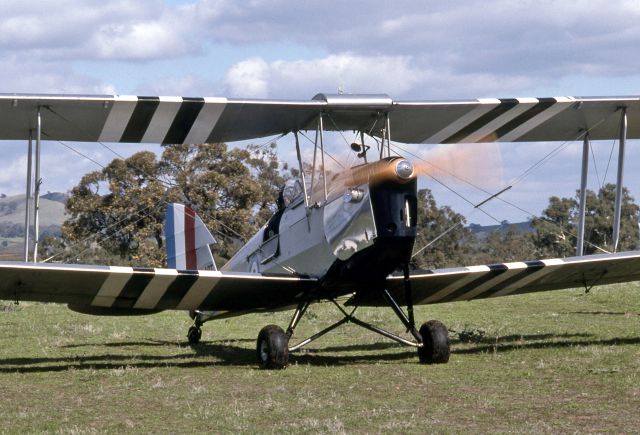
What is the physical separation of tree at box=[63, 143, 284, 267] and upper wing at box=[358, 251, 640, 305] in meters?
21.7

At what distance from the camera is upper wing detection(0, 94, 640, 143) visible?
Answer: 10797 millimetres

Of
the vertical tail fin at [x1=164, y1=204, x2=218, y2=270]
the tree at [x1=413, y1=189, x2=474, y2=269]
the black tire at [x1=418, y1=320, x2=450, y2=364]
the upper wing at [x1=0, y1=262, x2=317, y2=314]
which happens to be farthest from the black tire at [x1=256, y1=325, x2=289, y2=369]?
the tree at [x1=413, y1=189, x2=474, y2=269]

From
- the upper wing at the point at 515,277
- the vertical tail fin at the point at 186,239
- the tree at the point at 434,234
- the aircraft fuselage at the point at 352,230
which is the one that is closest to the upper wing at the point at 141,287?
the aircraft fuselage at the point at 352,230

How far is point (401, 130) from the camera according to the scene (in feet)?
41.0

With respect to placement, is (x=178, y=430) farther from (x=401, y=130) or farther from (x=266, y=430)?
(x=401, y=130)

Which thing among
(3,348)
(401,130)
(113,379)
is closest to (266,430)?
(113,379)

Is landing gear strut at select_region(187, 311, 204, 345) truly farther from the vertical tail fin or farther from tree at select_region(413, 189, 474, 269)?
tree at select_region(413, 189, 474, 269)

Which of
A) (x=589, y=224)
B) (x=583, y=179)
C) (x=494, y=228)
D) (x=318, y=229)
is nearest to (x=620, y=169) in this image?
(x=583, y=179)

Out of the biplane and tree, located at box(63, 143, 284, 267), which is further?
tree, located at box(63, 143, 284, 267)

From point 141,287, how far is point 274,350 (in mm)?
1585

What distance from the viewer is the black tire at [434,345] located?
33.9 ft

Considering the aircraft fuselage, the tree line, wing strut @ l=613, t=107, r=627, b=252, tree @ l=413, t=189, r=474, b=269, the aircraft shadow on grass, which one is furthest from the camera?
tree @ l=413, t=189, r=474, b=269

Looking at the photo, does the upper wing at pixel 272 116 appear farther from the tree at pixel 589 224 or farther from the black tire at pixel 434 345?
the tree at pixel 589 224

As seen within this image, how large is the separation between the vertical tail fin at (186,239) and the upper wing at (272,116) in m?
3.07
